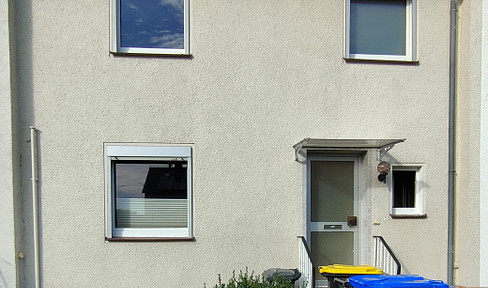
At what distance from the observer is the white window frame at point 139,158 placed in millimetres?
4723

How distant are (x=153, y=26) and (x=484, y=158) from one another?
4984 millimetres

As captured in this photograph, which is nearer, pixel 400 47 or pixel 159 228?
pixel 159 228

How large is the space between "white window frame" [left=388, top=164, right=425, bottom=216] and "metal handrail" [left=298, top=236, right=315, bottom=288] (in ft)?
4.78

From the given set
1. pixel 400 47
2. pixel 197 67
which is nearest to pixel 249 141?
pixel 197 67

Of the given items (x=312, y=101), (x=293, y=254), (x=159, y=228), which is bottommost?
(x=293, y=254)

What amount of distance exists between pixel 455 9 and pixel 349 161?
8.74ft

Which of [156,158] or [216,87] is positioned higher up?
Result: [216,87]

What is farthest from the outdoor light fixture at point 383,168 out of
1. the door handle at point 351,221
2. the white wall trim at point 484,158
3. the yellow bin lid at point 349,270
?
the yellow bin lid at point 349,270

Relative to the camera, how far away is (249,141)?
16.0ft

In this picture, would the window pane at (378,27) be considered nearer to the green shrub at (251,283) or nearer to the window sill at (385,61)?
the window sill at (385,61)

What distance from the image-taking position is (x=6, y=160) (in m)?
4.46

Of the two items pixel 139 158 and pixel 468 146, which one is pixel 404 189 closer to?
pixel 468 146

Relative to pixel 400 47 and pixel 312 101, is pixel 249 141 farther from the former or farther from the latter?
pixel 400 47

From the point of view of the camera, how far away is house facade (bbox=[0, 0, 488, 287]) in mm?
4664
